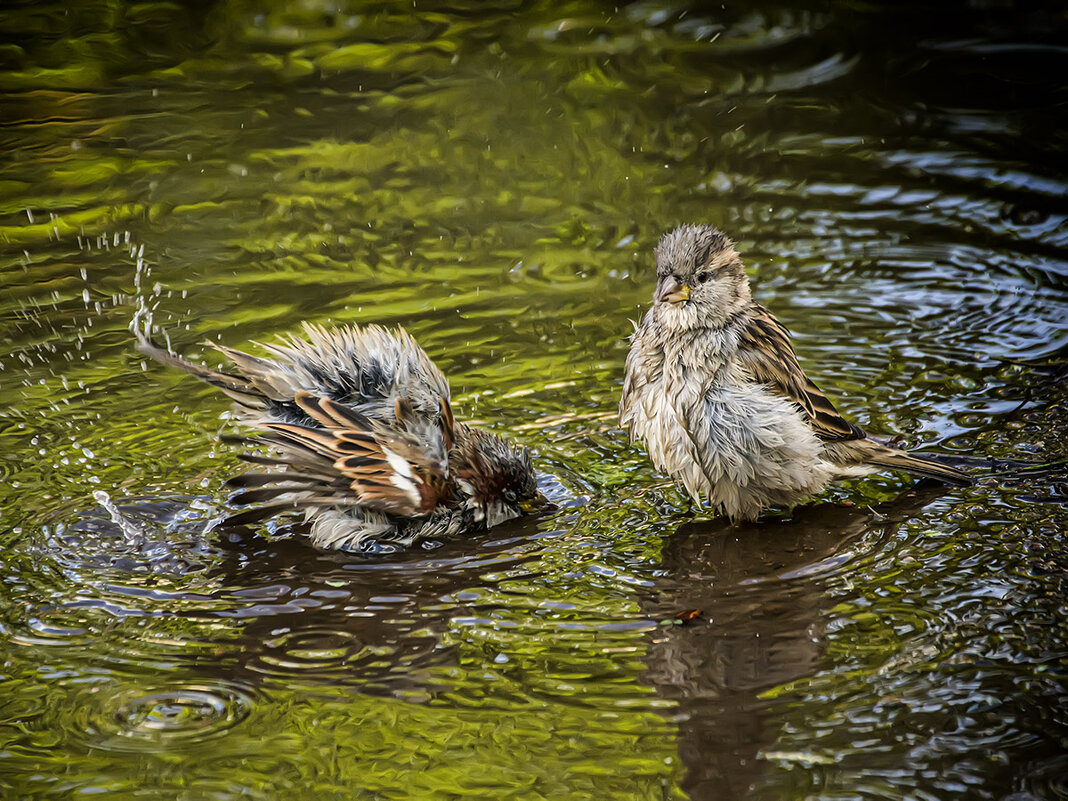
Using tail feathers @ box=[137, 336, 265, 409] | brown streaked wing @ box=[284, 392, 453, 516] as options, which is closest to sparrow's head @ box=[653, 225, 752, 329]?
brown streaked wing @ box=[284, 392, 453, 516]

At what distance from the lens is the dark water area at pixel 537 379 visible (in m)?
3.99

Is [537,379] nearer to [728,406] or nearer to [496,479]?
[496,479]

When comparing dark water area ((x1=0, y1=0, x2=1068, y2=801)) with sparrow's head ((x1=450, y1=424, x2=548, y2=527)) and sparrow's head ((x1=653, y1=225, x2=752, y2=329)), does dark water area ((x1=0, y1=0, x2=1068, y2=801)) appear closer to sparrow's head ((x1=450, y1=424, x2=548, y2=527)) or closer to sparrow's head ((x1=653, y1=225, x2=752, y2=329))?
sparrow's head ((x1=450, y1=424, x2=548, y2=527))

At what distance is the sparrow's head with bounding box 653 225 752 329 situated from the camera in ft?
17.4

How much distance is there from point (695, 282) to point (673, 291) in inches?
4.7

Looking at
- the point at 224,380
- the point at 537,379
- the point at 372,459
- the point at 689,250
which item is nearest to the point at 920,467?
the point at 689,250

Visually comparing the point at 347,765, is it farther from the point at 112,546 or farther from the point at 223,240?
the point at 223,240

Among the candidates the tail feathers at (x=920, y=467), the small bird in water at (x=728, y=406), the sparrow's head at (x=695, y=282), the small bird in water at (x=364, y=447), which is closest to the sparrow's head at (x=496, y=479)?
the small bird in water at (x=364, y=447)

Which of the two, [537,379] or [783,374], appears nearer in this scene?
[783,374]

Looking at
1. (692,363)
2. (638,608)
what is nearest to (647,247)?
(692,363)

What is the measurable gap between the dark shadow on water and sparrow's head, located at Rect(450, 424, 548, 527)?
67 centimetres

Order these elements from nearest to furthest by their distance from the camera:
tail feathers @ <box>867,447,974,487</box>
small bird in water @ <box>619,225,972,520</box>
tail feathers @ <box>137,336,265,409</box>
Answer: tail feathers @ <box>137,336,265,409</box>, small bird in water @ <box>619,225,972,520</box>, tail feathers @ <box>867,447,974,487</box>

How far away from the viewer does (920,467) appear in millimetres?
5395

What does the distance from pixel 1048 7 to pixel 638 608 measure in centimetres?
740
